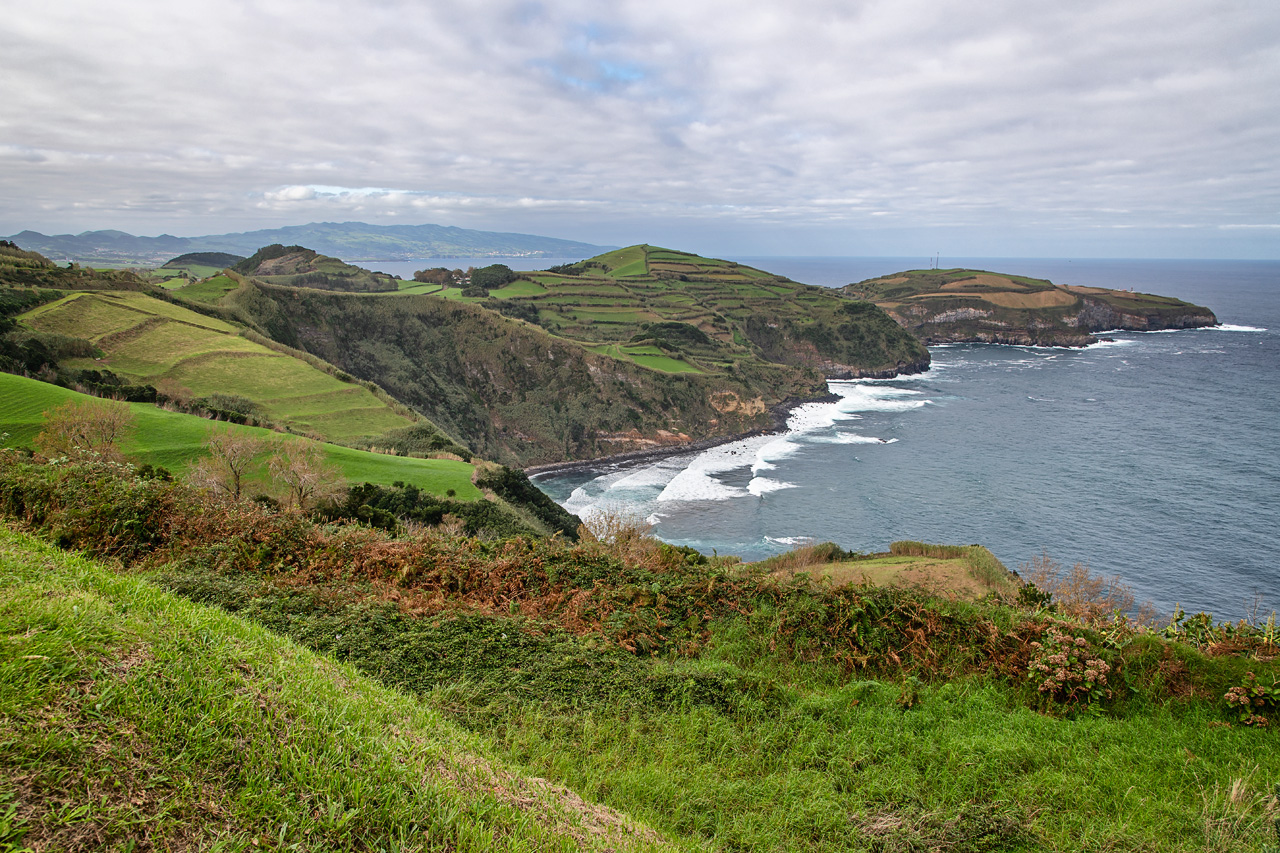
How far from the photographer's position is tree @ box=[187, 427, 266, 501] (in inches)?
953

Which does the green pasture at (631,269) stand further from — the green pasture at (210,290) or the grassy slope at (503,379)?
the green pasture at (210,290)

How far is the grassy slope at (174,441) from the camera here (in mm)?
29531

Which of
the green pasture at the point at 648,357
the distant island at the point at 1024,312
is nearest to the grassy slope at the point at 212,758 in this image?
the green pasture at the point at 648,357

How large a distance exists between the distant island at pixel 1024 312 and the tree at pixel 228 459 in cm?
16109

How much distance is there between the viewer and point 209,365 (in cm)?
5269

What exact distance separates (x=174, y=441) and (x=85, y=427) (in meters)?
6.52

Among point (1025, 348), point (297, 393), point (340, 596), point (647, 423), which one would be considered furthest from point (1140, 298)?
point (340, 596)

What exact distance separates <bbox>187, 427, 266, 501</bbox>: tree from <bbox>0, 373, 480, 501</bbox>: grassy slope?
1406 mm

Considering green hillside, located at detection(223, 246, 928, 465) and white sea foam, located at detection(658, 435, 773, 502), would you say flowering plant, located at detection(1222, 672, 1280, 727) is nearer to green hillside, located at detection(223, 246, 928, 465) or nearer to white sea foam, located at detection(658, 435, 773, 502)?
white sea foam, located at detection(658, 435, 773, 502)

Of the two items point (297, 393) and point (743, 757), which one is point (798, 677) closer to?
point (743, 757)

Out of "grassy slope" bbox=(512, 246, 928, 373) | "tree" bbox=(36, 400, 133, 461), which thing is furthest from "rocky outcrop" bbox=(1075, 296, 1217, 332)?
"tree" bbox=(36, 400, 133, 461)

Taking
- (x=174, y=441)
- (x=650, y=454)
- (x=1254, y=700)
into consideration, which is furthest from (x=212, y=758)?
(x=650, y=454)

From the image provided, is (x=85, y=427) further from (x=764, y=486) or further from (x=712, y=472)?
(x=712, y=472)

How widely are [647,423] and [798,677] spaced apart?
78740 millimetres
